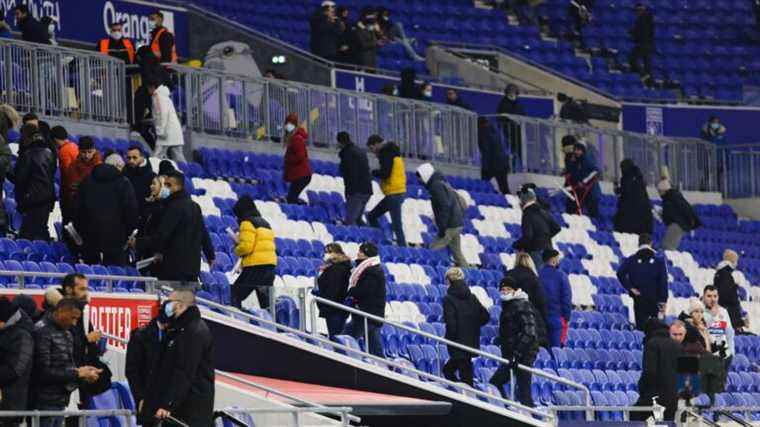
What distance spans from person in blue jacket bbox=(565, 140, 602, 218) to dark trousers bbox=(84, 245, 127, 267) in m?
11.9

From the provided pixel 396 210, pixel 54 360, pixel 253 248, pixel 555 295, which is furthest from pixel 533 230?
pixel 54 360

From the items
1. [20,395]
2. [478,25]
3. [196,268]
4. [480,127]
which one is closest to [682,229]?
[480,127]

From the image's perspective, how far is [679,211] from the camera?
96.2 ft

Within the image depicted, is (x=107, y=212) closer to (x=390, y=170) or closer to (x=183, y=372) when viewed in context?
(x=183, y=372)

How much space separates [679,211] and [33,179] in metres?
13.0

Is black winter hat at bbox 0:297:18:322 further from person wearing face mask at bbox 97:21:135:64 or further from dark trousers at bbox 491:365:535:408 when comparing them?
person wearing face mask at bbox 97:21:135:64

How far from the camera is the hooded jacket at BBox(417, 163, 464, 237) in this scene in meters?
24.1

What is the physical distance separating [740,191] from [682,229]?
470 centimetres

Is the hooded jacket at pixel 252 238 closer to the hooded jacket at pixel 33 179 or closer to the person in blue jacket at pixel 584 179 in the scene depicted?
the hooded jacket at pixel 33 179

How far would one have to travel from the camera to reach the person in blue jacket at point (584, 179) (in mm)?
29406

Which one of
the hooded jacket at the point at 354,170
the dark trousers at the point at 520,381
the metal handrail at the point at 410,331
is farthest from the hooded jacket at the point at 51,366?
the hooded jacket at the point at 354,170

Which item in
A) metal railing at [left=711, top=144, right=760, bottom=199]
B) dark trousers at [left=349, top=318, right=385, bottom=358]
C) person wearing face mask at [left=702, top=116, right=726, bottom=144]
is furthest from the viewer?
person wearing face mask at [left=702, top=116, right=726, bottom=144]

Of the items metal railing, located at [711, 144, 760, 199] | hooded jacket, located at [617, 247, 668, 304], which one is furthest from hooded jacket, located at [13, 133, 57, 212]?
metal railing, located at [711, 144, 760, 199]

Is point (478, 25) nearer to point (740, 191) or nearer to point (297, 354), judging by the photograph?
point (740, 191)
